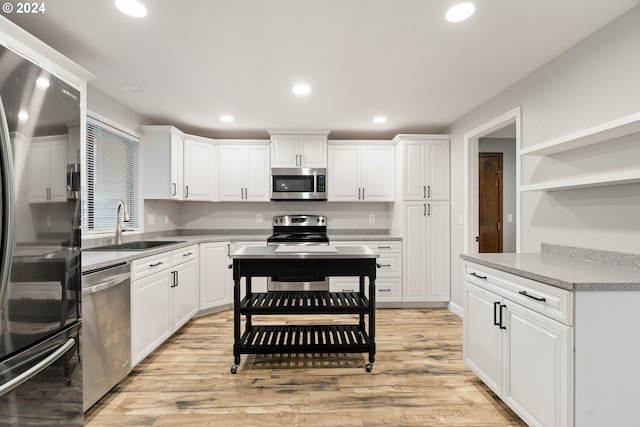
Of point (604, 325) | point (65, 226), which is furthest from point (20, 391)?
point (604, 325)

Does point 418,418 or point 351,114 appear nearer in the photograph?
point 418,418

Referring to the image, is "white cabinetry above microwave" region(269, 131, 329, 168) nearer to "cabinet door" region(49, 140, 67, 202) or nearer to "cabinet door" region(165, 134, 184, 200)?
"cabinet door" region(165, 134, 184, 200)

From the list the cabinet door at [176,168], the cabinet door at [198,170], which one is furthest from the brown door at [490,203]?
the cabinet door at [176,168]

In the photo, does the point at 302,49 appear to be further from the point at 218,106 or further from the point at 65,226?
the point at 65,226

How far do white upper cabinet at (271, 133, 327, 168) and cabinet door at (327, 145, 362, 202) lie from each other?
0.18 meters

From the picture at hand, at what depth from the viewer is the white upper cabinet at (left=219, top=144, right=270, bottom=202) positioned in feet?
14.3

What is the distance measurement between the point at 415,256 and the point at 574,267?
2312mm

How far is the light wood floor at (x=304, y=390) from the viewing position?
1.89 m

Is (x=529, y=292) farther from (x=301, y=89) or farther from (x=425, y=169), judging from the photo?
(x=425, y=169)

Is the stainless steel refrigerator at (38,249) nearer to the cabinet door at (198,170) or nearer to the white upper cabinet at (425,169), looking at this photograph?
the cabinet door at (198,170)

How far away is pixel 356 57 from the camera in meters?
2.31

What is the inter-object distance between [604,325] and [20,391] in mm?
2434

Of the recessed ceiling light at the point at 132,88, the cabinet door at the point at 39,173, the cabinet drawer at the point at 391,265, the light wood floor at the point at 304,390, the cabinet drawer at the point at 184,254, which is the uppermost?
the recessed ceiling light at the point at 132,88

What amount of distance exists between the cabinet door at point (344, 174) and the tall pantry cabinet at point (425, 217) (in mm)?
639
